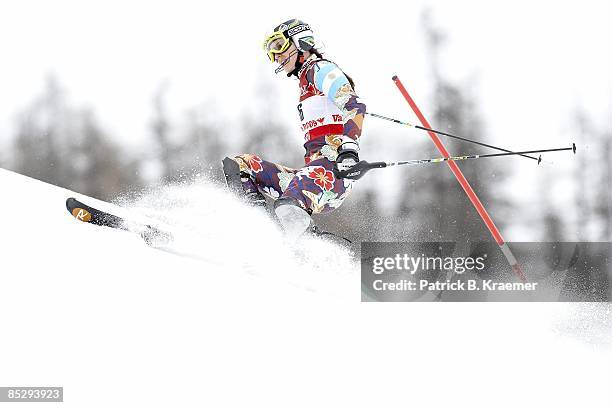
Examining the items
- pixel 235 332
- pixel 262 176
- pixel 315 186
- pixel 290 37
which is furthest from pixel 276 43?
pixel 235 332

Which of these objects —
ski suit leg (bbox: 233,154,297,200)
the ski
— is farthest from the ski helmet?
the ski

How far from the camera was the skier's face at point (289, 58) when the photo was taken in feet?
19.7

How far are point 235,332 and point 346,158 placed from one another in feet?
5.46

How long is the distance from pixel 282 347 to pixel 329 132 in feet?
6.88

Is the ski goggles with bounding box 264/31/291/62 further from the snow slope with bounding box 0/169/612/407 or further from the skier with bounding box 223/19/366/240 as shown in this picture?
the snow slope with bounding box 0/169/612/407

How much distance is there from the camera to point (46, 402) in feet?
11.6

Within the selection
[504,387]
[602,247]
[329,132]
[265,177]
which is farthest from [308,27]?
[602,247]

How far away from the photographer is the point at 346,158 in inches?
218

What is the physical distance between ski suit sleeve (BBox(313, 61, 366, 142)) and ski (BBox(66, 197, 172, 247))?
1.72 meters

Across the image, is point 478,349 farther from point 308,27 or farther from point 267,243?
point 308,27

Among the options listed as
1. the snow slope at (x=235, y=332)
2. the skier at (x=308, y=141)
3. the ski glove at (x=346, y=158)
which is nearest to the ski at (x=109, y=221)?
the snow slope at (x=235, y=332)

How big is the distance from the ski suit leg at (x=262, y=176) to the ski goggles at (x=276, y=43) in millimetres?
864

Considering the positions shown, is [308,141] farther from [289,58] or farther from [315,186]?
[289,58]

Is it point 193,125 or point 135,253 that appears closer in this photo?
point 135,253
